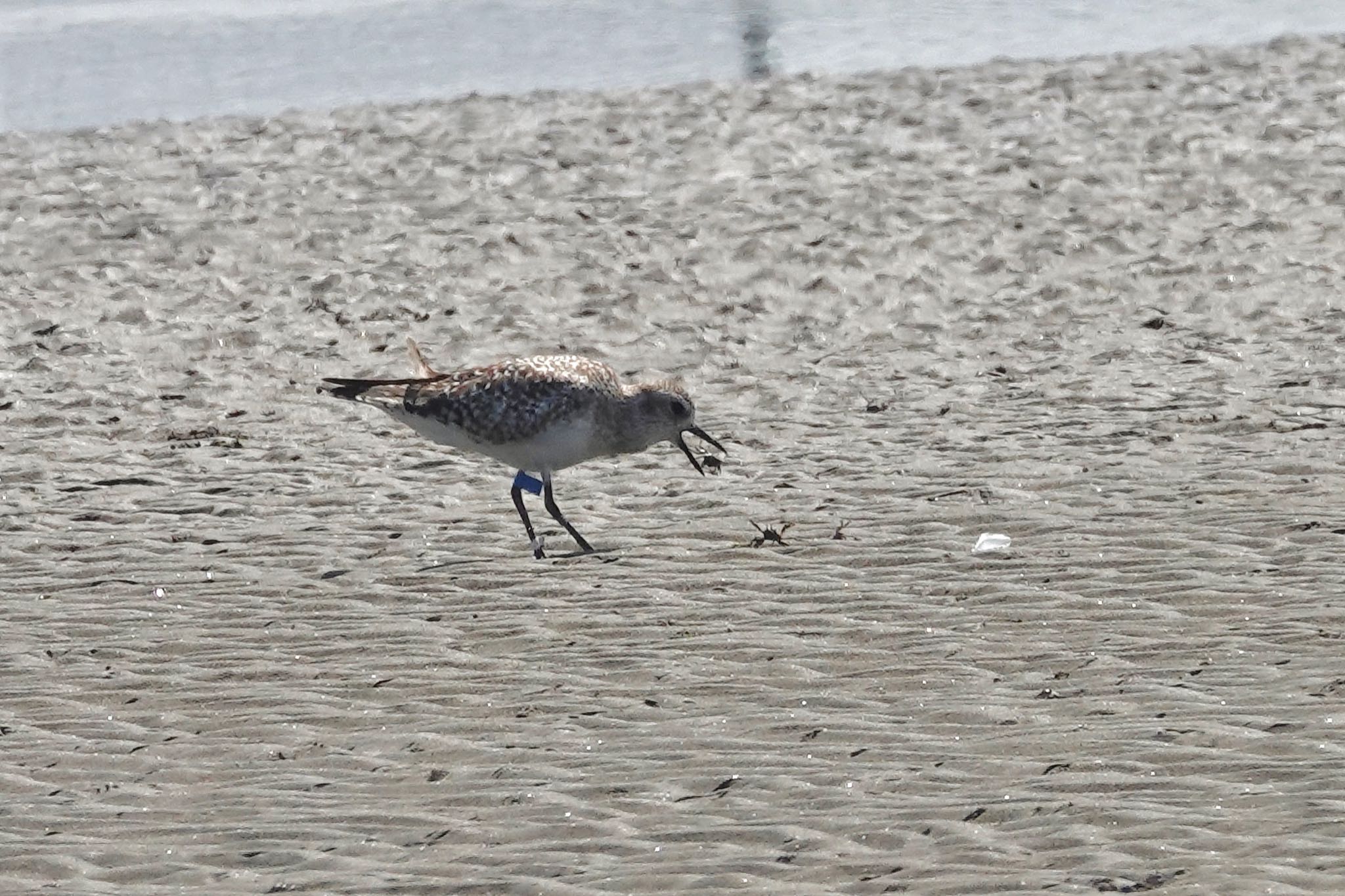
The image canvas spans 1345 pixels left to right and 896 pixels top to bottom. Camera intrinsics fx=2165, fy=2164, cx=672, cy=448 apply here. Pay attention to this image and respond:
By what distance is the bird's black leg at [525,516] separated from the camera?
10.2 m

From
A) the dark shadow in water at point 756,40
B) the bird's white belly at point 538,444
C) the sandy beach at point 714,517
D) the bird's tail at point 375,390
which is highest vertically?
the bird's tail at point 375,390

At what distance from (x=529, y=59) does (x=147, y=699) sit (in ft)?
65.4

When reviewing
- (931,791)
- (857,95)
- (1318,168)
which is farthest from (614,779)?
(857,95)

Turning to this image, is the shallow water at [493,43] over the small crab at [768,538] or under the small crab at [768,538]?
under

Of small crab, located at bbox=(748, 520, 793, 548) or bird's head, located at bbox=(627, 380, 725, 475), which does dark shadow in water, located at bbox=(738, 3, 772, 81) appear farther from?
small crab, located at bbox=(748, 520, 793, 548)

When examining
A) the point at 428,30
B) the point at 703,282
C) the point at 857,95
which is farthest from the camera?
the point at 428,30

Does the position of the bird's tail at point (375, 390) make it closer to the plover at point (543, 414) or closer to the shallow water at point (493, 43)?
the plover at point (543, 414)

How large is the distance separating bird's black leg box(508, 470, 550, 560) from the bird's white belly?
104 millimetres

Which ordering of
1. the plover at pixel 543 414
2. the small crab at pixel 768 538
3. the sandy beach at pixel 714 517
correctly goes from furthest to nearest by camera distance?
the plover at pixel 543 414
the small crab at pixel 768 538
the sandy beach at pixel 714 517

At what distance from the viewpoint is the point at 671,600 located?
933 centimetres

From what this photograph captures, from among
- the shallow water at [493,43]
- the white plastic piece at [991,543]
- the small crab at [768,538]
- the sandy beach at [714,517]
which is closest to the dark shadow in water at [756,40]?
the shallow water at [493,43]

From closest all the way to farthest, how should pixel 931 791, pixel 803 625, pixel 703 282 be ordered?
1. pixel 931 791
2. pixel 803 625
3. pixel 703 282

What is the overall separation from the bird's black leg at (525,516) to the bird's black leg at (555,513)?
4 centimetres

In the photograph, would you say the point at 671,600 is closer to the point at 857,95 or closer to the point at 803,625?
the point at 803,625
